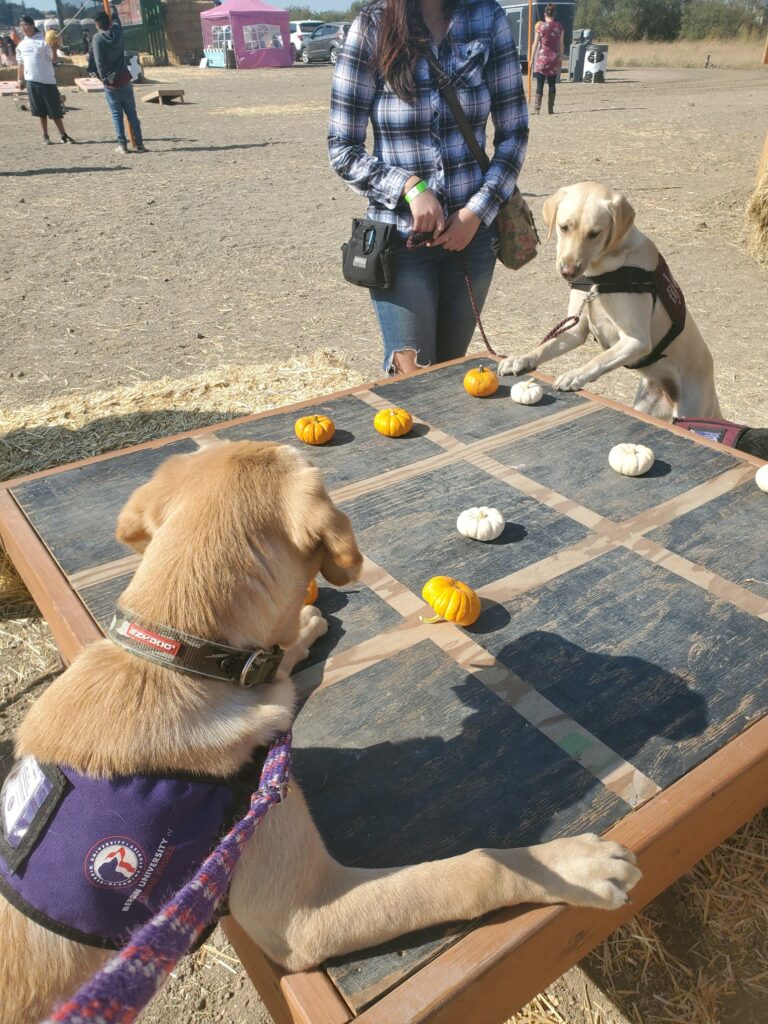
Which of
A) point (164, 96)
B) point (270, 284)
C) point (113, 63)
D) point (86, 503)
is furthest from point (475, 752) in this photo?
point (164, 96)

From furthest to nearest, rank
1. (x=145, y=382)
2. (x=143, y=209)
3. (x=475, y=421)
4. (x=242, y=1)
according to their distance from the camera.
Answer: (x=242, y=1)
(x=143, y=209)
(x=145, y=382)
(x=475, y=421)

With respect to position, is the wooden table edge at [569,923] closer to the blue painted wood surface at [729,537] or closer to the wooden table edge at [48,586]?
the blue painted wood surface at [729,537]

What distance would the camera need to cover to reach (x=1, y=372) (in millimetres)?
7660

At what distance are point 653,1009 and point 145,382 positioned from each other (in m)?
6.68

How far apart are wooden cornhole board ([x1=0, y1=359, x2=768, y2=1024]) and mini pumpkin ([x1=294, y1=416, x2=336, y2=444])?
68 mm

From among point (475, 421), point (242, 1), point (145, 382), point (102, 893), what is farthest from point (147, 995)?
point (242, 1)

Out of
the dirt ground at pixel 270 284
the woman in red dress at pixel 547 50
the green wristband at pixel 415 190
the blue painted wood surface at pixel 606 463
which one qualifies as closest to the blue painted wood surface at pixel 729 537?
the blue painted wood surface at pixel 606 463

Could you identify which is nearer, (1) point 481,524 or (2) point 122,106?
(1) point 481,524

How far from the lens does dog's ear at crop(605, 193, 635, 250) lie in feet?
15.8

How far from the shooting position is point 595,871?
1.83 m

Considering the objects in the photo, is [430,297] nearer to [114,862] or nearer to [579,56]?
[114,862]

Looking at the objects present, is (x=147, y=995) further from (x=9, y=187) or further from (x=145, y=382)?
(x=9, y=187)

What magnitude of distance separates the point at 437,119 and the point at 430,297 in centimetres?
102

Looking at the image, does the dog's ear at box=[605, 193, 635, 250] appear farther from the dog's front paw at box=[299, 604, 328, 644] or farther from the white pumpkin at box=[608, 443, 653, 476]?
the dog's front paw at box=[299, 604, 328, 644]
